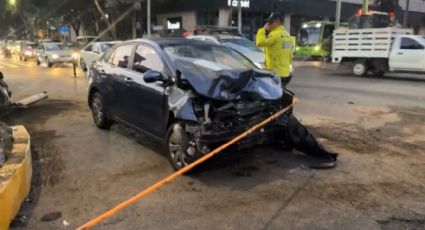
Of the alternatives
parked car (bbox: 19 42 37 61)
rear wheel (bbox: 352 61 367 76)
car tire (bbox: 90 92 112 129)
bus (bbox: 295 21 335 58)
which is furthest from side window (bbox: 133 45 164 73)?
parked car (bbox: 19 42 37 61)

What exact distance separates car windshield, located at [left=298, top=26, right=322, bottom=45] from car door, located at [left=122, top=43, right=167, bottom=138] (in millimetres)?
26203

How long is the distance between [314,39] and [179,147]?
27.6 m

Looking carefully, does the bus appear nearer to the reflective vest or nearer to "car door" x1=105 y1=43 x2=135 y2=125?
the reflective vest

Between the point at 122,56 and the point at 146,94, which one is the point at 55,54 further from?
the point at 146,94

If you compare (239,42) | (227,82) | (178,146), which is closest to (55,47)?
(239,42)

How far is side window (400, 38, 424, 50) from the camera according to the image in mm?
17203

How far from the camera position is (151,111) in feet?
20.1

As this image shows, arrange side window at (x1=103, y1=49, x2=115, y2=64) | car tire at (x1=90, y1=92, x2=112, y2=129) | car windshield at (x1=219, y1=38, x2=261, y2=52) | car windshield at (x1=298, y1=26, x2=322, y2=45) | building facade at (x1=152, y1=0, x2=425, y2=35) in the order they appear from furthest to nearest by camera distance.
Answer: building facade at (x1=152, y1=0, x2=425, y2=35) < car windshield at (x1=298, y1=26, x2=322, y2=45) < car windshield at (x1=219, y1=38, x2=261, y2=52) < car tire at (x1=90, y1=92, x2=112, y2=129) < side window at (x1=103, y1=49, x2=115, y2=64)

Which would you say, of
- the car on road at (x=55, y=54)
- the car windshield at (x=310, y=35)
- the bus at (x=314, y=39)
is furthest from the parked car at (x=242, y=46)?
the car windshield at (x=310, y=35)

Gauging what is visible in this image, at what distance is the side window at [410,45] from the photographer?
1720cm

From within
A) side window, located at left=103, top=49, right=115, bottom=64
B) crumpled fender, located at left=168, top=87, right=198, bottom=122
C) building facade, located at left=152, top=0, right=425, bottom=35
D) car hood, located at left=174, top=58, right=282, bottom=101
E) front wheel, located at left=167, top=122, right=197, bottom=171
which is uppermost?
building facade, located at left=152, top=0, right=425, bottom=35

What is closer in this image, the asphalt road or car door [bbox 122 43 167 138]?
the asphalt road

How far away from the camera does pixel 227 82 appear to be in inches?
218

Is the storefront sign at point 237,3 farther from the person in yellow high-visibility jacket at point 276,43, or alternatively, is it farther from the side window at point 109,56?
the side window at point 109,56
